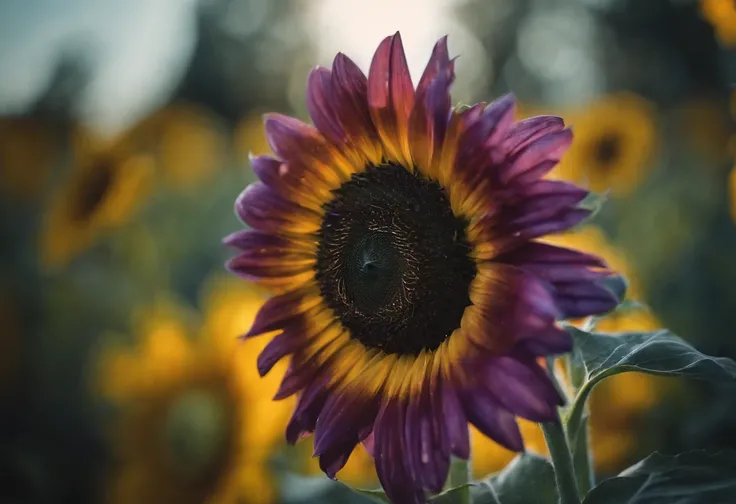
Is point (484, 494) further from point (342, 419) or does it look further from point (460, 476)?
point (342, 419)

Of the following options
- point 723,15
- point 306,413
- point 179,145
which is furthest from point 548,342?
point 179,145

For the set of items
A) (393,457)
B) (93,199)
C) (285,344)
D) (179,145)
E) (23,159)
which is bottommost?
(393,457)

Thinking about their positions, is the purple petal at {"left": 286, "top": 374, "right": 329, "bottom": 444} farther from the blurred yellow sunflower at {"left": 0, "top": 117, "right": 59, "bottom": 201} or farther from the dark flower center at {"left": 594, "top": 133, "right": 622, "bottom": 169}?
the blurred yellow sunflower at {"left": 0, "top": 117, "right": 59, "bottom": 201}

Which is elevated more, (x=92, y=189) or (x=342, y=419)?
(x=92, y=189)

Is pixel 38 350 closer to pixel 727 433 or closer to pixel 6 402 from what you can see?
pixel 6 402

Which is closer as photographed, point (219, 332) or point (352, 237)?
point (352, 237)

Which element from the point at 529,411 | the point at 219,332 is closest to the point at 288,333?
the point at 529,411

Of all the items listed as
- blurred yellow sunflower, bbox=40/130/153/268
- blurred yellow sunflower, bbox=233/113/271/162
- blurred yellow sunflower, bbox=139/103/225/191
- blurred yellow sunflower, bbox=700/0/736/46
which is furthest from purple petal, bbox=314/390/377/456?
blurred yellow sunflower, bbox=139/103/225/191
